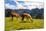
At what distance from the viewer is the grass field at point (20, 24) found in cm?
155

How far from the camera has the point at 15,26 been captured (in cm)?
157

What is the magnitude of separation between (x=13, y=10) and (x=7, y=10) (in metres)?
0.09

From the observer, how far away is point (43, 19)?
1634 mm

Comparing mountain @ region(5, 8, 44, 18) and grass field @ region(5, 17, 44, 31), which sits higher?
mountain @ region(5, 8, 44, 18)

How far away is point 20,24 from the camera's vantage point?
62.2 inches

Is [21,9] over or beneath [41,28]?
over

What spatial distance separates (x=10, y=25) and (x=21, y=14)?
248mm

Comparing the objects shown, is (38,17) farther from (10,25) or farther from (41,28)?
(10,25)

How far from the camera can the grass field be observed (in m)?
1.55

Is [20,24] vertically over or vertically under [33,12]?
under

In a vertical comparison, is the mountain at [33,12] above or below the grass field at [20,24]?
above
